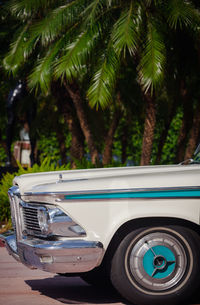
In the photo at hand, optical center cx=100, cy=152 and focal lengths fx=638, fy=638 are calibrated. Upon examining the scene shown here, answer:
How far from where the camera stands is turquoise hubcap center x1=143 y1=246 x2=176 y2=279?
545 cm

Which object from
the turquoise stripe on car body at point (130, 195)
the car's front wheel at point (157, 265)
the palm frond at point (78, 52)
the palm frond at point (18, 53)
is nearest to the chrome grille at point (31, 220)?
the turquoise stripe on car body at point (130, 195)

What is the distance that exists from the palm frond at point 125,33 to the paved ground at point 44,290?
248 inches

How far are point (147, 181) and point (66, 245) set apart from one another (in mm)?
877

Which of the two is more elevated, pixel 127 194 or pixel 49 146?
pixel 127 194

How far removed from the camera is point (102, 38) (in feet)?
46.1

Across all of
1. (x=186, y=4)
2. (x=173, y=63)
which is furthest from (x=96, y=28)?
(x=173, y=63)

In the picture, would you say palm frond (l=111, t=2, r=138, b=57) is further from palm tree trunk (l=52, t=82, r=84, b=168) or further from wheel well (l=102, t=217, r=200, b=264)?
wheel well (l=102, t=217, r=200, b=264)

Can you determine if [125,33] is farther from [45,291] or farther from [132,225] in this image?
[132,225]

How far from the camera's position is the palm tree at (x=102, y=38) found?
13.0 meters

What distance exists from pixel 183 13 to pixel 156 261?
8593 millimetres

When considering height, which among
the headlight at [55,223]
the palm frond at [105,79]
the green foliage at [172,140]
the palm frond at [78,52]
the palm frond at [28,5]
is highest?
the palm frond at [28,5]

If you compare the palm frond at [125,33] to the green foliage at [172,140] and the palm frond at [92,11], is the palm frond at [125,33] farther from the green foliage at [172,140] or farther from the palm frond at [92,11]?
the green foliage at [172,140]

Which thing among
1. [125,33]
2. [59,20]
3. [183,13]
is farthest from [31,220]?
[59,20]

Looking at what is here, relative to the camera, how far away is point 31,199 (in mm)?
5625
